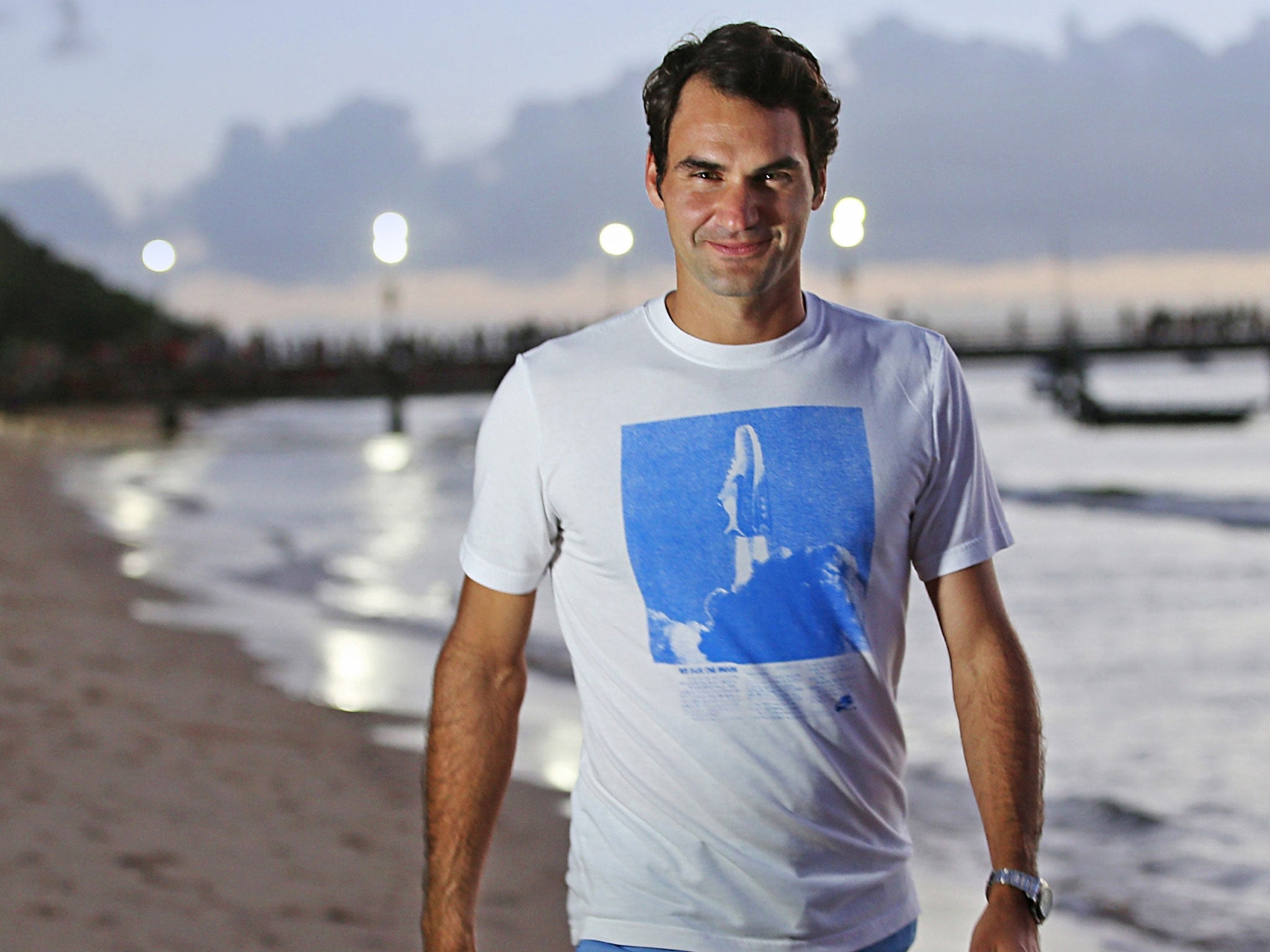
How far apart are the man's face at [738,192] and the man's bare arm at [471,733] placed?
597mm

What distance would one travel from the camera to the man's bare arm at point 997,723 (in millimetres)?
2018

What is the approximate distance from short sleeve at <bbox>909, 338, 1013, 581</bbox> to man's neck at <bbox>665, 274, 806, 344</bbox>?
239 millimetres

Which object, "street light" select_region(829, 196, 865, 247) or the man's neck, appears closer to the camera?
the man's neck

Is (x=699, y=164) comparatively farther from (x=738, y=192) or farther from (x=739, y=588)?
(x=739, y=588)

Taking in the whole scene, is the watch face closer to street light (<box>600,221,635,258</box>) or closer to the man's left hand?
the man's left hand

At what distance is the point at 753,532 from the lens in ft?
6.48

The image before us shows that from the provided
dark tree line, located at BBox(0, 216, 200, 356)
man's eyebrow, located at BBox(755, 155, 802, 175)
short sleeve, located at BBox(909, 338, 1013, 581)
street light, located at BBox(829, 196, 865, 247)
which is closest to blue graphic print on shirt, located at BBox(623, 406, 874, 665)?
short sleeve, located at BBox(909, 338, 1013, 581)

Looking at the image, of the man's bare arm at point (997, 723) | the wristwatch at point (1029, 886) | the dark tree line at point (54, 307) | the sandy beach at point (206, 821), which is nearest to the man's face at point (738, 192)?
the man's bare arm at point (997, 723)

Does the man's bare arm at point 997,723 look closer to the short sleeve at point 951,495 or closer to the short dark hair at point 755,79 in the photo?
the short sleeve at point 951,495

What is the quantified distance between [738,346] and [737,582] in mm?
361

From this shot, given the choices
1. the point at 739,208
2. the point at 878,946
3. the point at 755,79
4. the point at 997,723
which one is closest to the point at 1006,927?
the point at 878,946

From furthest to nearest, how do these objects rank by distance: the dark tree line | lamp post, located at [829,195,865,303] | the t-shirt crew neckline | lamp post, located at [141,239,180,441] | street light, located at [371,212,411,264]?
the dark tree line
lamp post, located at [141,239,180,441]
street light, located at [371,212,411,264]
lamp post, located at [829,195,865,303]
the t-shirt crew neckline

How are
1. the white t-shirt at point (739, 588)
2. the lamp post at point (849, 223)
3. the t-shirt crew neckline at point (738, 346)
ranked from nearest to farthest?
the white t-shirt at point (739, 588) → the t-shirt crew neckline at point (738, 346) → the lamp post at point (849, 223)

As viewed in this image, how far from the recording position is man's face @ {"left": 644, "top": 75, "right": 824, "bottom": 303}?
2.08m
